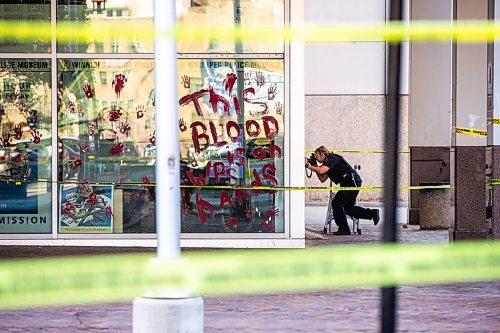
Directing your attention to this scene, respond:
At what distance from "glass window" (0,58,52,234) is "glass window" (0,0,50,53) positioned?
15cm

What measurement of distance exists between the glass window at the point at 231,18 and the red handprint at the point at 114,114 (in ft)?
3.66

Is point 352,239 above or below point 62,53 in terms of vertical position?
below

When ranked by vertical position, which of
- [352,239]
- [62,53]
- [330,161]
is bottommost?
Result: [352,239]

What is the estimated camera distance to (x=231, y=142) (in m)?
13.2

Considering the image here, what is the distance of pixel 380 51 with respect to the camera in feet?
83.7

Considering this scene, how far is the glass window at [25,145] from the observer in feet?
43.2

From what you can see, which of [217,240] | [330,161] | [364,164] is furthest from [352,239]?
[364,164]

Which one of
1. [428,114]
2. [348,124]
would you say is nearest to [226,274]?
[428,114]

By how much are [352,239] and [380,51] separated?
10330 mm

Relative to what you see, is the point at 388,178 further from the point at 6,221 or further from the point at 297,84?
the point at 6,221

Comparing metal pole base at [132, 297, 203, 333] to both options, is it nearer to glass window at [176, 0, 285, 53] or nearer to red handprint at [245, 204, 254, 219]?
red handprint at [245, 204, 254, 219]

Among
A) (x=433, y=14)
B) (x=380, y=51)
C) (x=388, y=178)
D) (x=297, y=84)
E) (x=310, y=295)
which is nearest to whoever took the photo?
(x=388, y=178)

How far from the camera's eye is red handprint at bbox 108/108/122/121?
13219mm

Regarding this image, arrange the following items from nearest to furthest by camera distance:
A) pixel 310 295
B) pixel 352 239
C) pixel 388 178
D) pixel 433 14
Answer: pixel 388 178 → pixel 310 295 → pixel 352 239 → pixel 433 14
